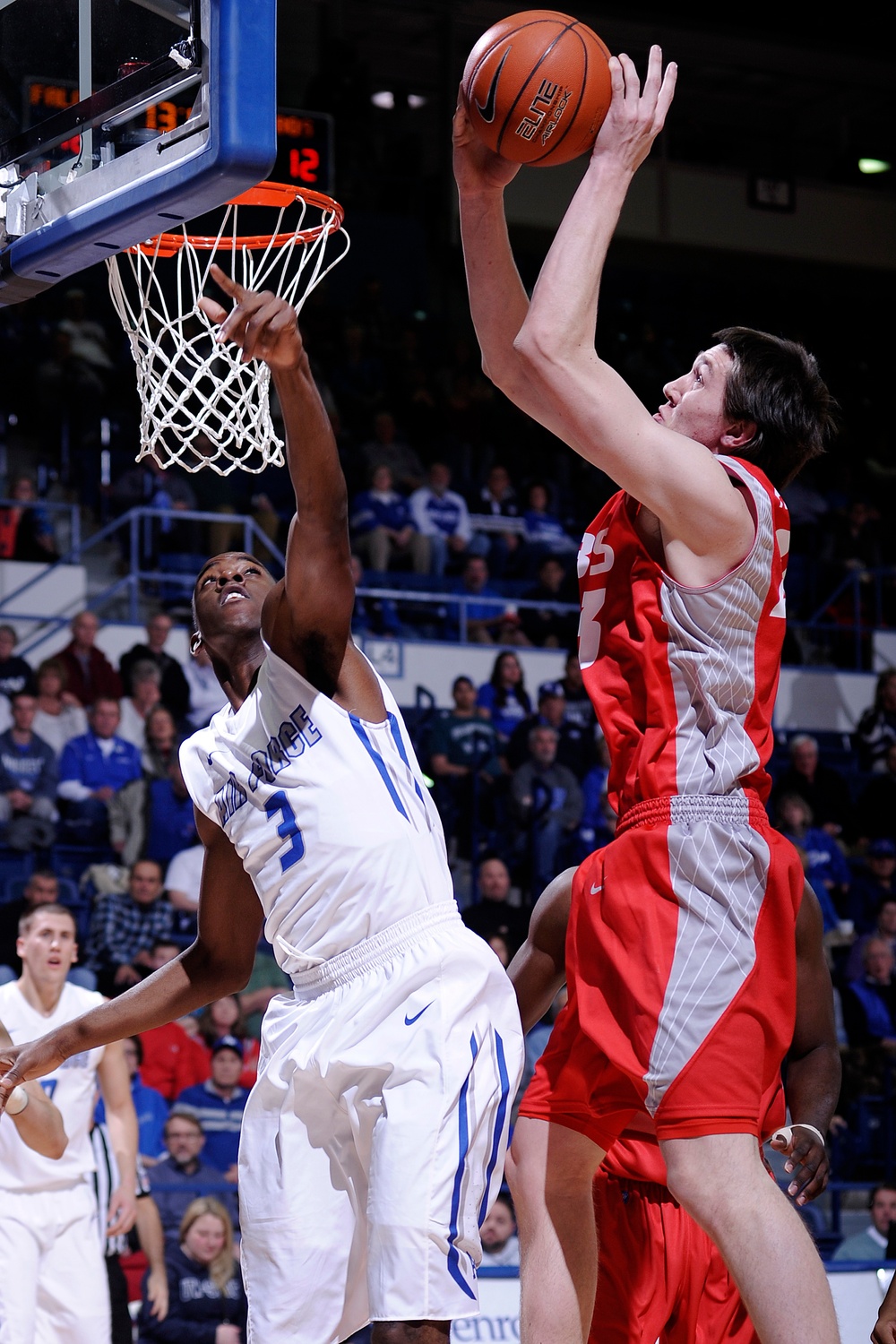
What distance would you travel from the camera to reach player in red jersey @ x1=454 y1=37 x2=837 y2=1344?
8.49ft

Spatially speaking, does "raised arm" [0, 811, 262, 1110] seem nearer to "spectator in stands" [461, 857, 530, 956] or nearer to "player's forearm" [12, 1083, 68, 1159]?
"player's forearm" [12, 1083, 68, 1159]

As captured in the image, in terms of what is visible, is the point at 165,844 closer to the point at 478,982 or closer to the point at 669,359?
the point at 478,982

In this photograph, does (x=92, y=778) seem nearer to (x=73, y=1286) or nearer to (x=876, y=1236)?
(x=73, y=1286)

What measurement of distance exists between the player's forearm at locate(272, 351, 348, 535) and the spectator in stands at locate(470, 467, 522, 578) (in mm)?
9496

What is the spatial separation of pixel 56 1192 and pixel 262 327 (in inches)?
183

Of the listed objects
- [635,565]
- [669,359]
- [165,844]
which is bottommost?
[165,844]

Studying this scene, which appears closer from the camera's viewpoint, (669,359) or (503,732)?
(503,732)

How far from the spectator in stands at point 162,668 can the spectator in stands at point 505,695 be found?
2158 mm

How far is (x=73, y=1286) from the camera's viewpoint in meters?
6.10

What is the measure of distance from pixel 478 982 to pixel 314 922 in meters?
0.34

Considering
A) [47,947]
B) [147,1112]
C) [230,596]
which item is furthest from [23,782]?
[230,596]

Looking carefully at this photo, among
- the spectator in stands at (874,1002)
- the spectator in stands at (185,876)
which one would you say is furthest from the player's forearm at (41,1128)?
the spectator in stands at (874,1002)

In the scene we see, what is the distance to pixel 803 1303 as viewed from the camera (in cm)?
245

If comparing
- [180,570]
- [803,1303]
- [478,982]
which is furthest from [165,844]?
[803,1303]
